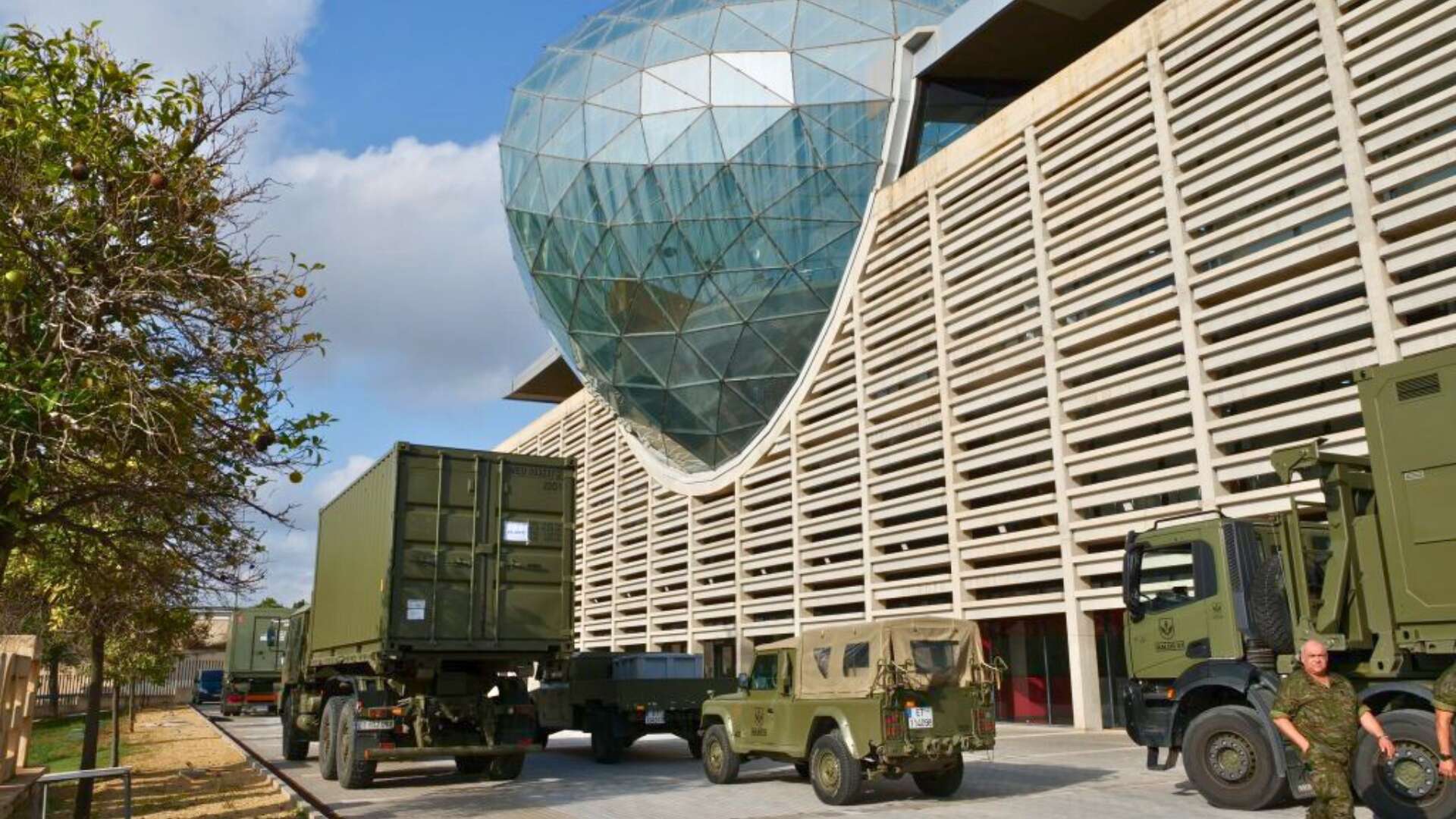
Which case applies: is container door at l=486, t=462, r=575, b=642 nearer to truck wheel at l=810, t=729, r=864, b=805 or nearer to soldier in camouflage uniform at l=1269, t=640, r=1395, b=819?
truck wheel at l=810, t=729, r=864, b=805

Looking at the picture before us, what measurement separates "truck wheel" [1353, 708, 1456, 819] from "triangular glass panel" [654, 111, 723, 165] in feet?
75.8

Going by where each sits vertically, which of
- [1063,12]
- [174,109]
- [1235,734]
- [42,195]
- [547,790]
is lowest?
[547,790]

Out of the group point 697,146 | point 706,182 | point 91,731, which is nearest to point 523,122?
point 697,146

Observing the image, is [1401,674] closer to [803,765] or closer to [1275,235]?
[803,765]

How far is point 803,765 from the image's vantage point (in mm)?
12656

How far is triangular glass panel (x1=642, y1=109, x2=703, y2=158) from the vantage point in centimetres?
2884

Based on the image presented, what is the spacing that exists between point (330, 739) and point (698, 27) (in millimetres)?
22865

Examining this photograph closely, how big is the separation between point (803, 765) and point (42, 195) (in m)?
9.82

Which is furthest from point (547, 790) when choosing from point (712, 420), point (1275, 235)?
point (712, 420)

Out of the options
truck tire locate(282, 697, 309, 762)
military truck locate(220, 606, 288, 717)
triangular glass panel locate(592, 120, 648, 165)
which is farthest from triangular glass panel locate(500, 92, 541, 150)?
truck tire locate(282, 697, 309, 762)

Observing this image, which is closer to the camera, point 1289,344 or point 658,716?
point 658,716

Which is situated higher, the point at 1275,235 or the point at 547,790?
the point at 1275,235

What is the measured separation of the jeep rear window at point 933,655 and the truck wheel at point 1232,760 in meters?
2.31

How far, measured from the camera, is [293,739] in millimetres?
16969
